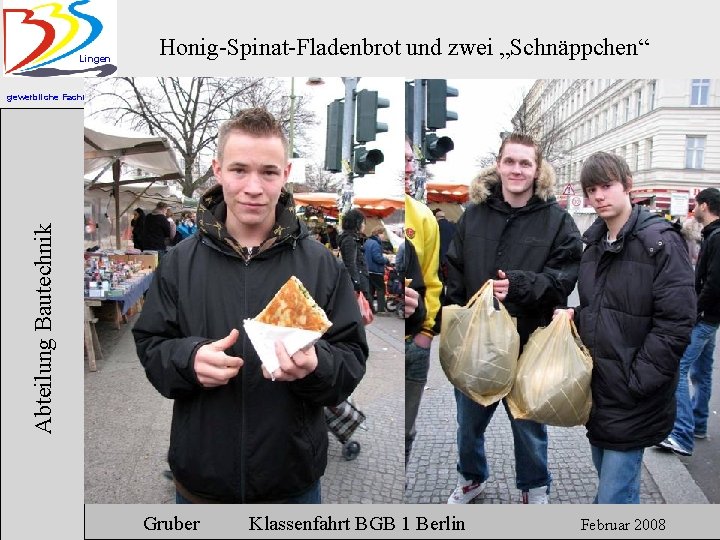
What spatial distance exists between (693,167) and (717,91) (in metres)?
0.78

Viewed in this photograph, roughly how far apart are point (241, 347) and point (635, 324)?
1.40 metres

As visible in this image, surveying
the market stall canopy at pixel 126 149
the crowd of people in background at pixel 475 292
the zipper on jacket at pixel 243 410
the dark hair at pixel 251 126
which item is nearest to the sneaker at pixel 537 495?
the crowd of people in background at pixel 475 292

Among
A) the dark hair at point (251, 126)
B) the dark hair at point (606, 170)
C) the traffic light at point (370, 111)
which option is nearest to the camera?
the dark hair at point (251, 126)

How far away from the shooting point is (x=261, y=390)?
1.51 metres

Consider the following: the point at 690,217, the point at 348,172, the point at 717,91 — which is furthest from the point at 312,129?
the point at 690,217

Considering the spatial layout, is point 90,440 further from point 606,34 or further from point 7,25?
point 606,34

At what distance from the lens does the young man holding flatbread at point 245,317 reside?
1.48 m

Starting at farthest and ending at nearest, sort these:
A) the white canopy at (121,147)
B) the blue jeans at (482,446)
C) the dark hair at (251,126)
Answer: the white canopy at (121,147)
the blue jeans at (482,446)
the dark hair at (251,126)

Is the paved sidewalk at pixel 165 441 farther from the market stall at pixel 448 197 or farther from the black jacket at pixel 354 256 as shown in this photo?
the market stall at pixel 448 197

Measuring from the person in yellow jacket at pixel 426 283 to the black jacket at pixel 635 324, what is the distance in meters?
0.60

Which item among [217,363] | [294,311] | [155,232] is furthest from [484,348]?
[155,232]

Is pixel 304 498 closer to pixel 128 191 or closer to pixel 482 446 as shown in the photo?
pixel 482 446

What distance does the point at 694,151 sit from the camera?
9.55 feet

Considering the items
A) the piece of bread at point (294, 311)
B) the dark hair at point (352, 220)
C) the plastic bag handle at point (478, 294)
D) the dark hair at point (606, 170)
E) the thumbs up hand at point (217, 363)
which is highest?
the dark hair at point (606, 170)
